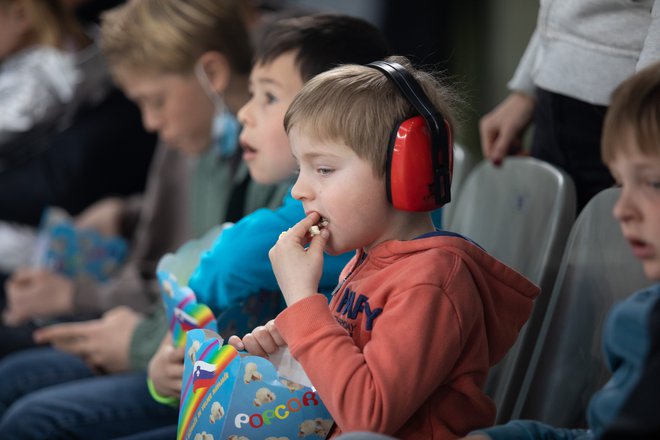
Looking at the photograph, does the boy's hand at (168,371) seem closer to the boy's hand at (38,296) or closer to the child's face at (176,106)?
the child's face at (176,106)

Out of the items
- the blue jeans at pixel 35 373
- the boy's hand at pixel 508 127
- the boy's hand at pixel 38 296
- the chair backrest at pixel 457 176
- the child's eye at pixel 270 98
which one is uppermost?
the child's eye at pixel 270 98

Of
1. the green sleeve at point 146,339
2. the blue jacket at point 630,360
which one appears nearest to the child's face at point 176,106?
the green sleeve at point 146,339

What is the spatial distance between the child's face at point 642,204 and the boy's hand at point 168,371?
77 cm

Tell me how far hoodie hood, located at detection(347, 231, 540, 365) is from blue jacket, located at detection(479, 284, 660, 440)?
0.56ft

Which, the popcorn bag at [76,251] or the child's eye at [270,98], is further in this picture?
the popcorn bag at [76,251]

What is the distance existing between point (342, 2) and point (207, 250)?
2998 mm

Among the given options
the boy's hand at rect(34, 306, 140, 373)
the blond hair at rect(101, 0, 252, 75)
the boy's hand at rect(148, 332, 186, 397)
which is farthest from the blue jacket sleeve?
the blond hair at rect(101, 0, 252, 75)

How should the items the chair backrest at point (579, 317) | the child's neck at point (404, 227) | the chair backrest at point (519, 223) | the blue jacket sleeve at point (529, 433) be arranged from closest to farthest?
the blue jacket sleeve at point (529, 433), the child's neck at point (404, 227), the chair backrest at point (579, 317), the chair backrest at point (519, 223)

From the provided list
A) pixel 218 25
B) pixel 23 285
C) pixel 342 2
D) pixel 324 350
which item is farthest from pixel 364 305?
pixel 342 2

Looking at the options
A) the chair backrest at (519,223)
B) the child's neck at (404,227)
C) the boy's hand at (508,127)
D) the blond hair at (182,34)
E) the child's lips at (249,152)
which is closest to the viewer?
the child's neck at (404,227)

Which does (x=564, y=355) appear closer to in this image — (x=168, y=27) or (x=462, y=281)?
(x=462, y=281)

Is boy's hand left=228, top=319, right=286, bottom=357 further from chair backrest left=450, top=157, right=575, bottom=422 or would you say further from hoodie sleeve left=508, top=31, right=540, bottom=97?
hoodie sleeve left=508, top=31, right=540, bottom=97

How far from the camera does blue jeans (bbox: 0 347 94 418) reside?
1.96m

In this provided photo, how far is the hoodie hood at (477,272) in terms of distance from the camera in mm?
1074
